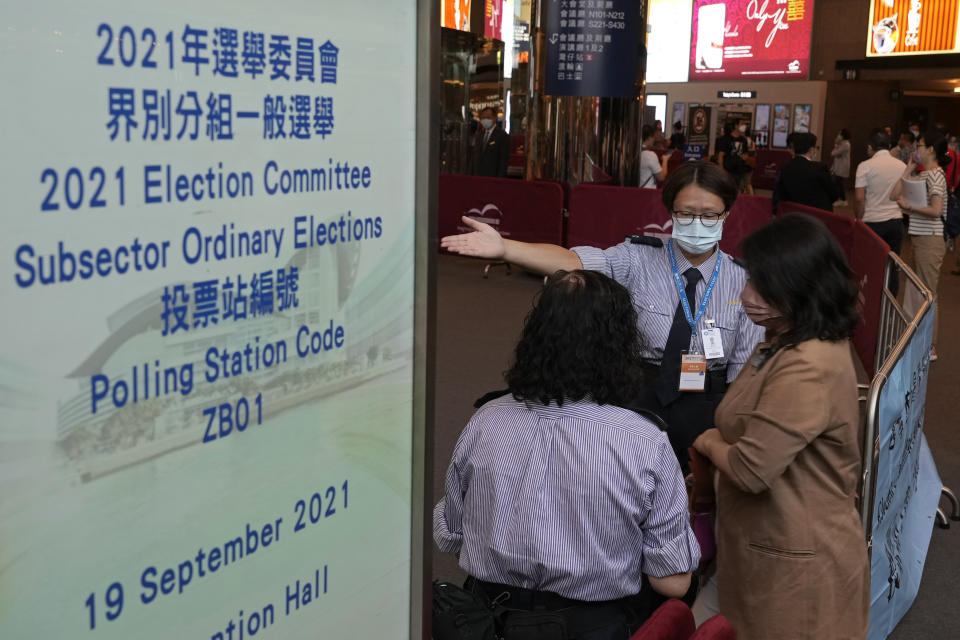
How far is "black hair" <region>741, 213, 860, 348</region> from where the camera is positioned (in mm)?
2346

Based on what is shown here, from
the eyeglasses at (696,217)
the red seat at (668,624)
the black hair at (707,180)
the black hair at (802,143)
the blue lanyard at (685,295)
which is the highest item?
the black hair at (802,143)

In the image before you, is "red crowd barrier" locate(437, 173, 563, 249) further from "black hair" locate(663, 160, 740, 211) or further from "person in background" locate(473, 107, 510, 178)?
"black hair" locate(663, 160, 740, 211)

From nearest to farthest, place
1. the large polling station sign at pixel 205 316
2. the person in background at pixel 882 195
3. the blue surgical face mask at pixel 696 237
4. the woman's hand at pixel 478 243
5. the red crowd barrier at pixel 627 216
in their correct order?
the large polling station sign at pixel 205 316 → the woman's hand at pixel 478 243 → the blue surgical face mask at pixel 696 237 → the person in background at pixel 882 195 → the red crowd barrier at pixel 627 216

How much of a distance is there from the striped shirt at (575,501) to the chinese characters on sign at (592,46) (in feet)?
25.7

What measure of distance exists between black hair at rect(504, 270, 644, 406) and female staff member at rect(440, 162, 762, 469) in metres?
0.88

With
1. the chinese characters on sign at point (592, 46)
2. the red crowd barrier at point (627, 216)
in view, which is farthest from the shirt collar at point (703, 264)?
the chinese characters on sign at point (592, 46)

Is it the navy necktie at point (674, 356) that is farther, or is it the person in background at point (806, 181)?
the person in background at point (806, 181)

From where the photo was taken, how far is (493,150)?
12555 mm

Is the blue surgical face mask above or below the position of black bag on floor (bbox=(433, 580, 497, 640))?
above

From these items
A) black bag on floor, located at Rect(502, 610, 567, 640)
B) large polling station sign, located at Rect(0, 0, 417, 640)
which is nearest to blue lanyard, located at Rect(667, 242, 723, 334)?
black bag on floor, located at Rect(502, 610, 567, 640)

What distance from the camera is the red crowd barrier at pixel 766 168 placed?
79.7 ft

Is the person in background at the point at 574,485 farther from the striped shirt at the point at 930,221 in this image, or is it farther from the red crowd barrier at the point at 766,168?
the red crowd barrier at the point at 766,168

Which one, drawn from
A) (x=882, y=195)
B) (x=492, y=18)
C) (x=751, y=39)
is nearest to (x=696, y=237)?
(x=882, y=195)

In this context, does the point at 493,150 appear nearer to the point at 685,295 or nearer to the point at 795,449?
the point at 685,295
